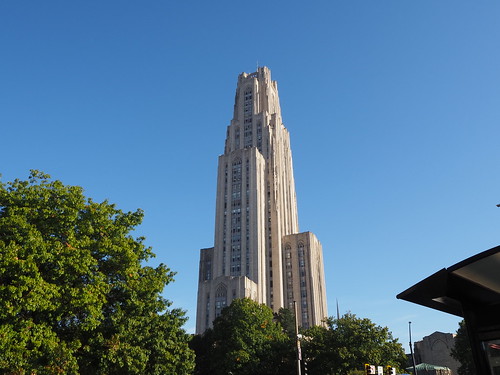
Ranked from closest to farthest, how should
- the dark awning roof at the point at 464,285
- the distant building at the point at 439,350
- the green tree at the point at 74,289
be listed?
the dark awning roof at the point at 464,285 < the green tree at the point at 74,289 < the distant building at the point at 439,350

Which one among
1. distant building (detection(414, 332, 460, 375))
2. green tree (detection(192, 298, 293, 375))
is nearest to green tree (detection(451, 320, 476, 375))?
green tree (detection(192, 298, 293, 375))

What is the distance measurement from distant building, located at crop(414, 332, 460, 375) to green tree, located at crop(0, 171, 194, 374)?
8159 centimetres

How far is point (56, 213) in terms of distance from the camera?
2483 cm

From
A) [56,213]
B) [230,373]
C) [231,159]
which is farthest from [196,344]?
[231,159]

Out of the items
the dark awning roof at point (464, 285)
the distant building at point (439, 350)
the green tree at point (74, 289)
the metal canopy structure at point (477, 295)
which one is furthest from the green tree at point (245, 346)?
the distant building at point (439, 350)

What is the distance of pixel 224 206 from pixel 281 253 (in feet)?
69.9

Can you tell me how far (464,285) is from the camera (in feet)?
24.6

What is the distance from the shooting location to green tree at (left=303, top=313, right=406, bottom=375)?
45469 mm

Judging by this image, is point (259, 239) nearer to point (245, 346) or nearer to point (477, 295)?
point (245, 346)

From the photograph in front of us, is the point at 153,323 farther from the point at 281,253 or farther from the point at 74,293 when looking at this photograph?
the point at 281,253

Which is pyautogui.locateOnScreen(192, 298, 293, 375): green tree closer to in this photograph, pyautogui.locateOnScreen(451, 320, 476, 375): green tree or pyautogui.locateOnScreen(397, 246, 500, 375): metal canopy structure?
pyautogui.locateOnScreen(451, 320, 476, 375): green tree

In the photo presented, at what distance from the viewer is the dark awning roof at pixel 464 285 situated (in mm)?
6816

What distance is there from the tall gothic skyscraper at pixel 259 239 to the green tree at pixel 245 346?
41360 mm

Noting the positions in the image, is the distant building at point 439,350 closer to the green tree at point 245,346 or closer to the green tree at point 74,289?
the green tree at point 245,346
